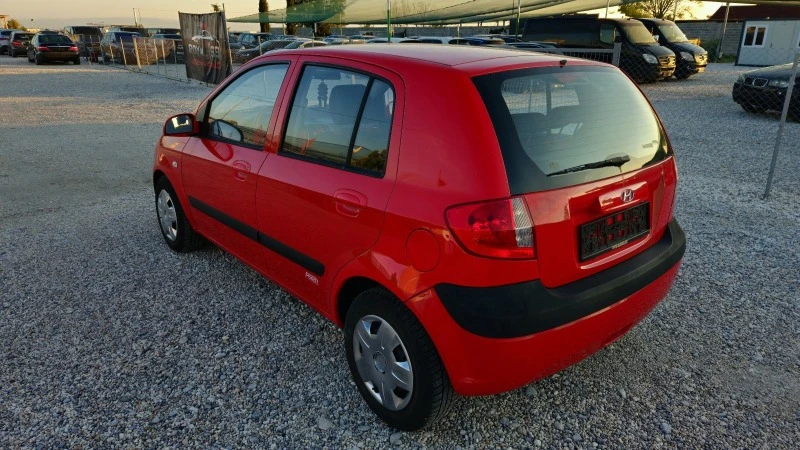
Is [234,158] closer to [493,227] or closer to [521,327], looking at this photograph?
[493,227]

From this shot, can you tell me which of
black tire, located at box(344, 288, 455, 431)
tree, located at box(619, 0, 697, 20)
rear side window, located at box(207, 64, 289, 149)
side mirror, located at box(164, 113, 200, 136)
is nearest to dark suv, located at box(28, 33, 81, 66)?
side mirror, located at box(164, 113, 200, 136)

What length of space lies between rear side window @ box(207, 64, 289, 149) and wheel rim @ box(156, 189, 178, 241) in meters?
1.02

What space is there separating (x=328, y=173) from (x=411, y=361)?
3.24 ft

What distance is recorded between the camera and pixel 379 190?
2.30 m

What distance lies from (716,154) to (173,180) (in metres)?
7.90

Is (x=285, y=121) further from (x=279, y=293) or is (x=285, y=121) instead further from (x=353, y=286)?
(x=279, y=293)

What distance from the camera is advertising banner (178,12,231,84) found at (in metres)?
16.8

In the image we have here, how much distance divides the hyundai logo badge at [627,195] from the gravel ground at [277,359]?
1.04 m

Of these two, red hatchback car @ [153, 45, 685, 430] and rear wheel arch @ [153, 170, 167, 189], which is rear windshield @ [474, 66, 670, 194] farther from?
rear wheel arch @ [153, 170, 167, 189]

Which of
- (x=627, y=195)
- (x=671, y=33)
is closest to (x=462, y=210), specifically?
(x=627, y=195)

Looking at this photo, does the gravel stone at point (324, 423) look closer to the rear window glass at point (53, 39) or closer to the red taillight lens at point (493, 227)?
the red taillight lens at point (493, 227)

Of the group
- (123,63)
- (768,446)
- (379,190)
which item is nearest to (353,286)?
(379,190)

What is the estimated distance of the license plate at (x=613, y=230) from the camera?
2.23 metres

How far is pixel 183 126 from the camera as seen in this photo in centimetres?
379
